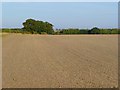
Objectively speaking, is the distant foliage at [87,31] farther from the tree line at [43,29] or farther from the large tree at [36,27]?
Answer: the large tree at [36,27]

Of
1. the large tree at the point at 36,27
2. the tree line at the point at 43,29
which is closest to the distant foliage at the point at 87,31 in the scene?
A: the tree line at the point at 43,29

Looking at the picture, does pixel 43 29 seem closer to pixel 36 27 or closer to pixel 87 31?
pixel 36 27

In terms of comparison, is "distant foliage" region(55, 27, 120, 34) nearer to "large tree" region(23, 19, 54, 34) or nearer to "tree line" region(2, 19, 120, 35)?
"tree line" region(2, 19, 120, 35)

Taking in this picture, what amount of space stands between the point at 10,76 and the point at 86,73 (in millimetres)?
2565

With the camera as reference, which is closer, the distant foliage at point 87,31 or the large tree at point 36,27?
the distant foliage at point 87,31

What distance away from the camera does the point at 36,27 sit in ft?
447

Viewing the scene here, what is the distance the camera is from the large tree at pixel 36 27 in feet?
441

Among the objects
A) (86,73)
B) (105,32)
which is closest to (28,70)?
(86,73)

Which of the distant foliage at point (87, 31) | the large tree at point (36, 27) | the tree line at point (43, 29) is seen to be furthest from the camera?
the large tree at point (36, 27)

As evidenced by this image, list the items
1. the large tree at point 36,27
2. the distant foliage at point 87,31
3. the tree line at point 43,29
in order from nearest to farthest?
the distant foliage at point 87,31
the tree line at point 43,29
the large tree at point 36,27

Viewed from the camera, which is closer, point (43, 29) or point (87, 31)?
point (87, 31)

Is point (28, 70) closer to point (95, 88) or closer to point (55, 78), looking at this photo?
point (55, 78)

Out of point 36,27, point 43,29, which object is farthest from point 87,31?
point 36,27

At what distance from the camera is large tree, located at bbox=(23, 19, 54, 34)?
134500 mm
